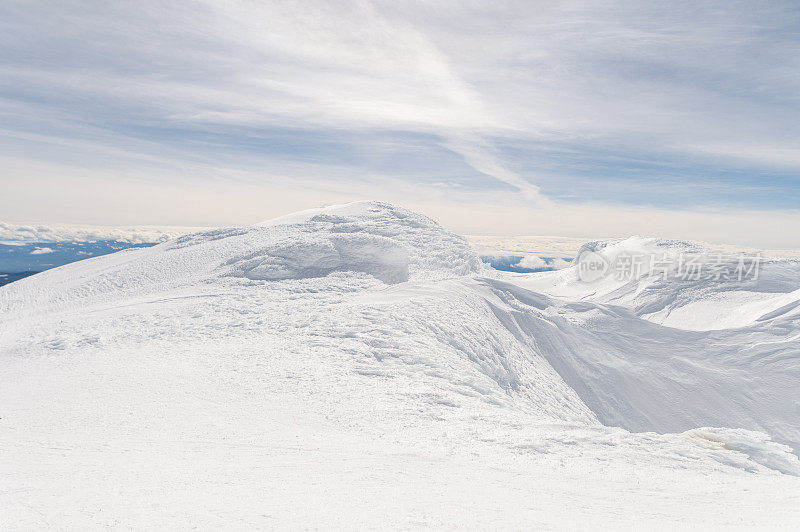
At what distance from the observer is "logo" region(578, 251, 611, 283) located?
102 metres

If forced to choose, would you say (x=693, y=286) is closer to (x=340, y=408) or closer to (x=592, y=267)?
(x=592, y=267)

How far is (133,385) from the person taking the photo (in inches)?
613

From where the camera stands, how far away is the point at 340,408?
1402cm

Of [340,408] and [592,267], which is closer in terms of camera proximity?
[340,408]

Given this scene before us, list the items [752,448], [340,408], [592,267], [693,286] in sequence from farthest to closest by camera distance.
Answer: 1. [592,267]
2. [693,286]
3. [340,408]
4. [752,448]

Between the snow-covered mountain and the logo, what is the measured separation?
6020 centimetres

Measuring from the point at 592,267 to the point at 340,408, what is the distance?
105044 millimetres

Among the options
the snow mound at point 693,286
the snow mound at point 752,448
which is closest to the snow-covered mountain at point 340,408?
the snow mound at point 752,448

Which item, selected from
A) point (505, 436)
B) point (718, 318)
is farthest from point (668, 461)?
point (718, 318)

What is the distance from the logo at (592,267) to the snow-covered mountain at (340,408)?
60.2 m

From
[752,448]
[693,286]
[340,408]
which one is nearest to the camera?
[752,448]

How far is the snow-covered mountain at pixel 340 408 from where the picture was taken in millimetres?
8227

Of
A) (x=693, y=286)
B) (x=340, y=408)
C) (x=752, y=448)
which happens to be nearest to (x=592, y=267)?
(x=693, y=286)

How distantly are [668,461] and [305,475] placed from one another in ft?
31.3
